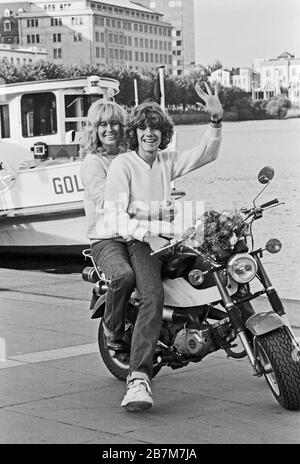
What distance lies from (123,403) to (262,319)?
0.73 meters

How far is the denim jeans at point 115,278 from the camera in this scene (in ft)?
18.0

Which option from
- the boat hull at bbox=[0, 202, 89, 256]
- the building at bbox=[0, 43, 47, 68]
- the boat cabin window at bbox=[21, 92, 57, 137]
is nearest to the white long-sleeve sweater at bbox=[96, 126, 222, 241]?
the boat hull at bbox=[0, 202, 89, 256]

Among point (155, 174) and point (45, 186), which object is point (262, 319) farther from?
point (45, 186)

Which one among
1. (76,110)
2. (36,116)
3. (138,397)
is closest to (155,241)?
(138,397)

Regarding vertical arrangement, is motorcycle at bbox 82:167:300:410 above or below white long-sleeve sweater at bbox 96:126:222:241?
below

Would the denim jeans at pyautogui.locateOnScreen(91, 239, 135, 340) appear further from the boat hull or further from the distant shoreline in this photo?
the distant shoreline

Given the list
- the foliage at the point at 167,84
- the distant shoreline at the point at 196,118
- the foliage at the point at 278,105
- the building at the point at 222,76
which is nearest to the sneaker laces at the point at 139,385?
the distant shoreline at the point at 196,118

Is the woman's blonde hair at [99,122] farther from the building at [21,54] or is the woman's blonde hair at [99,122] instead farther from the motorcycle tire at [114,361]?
the building at [21,54]

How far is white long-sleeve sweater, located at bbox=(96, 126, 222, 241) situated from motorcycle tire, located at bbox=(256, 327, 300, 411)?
29.4 inches

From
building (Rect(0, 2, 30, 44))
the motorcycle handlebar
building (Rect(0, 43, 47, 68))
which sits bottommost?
the motorcycle handlebar

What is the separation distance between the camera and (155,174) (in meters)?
5.69

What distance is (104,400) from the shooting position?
18.4ft

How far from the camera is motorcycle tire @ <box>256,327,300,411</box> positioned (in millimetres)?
5152
